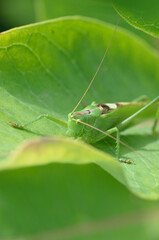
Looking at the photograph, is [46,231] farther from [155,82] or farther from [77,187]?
[155,82]

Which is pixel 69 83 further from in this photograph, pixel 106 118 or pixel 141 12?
pixel 141 12

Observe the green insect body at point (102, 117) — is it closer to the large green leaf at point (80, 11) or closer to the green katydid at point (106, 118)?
the green katydid at point (106, 118)

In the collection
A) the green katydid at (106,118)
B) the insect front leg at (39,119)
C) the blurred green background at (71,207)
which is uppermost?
the green katydid at (106,118)

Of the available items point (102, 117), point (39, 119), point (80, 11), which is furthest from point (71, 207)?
point (80, 11)

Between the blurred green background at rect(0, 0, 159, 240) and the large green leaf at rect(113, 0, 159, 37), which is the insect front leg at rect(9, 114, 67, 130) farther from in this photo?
the large green leaf at rect(113, 0, 159, 37)

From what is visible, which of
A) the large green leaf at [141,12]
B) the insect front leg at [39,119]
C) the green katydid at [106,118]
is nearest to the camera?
the large green leaf at [141,12]

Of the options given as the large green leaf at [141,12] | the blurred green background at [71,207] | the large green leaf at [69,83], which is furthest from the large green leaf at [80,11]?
the blurred green background at [71,207]
